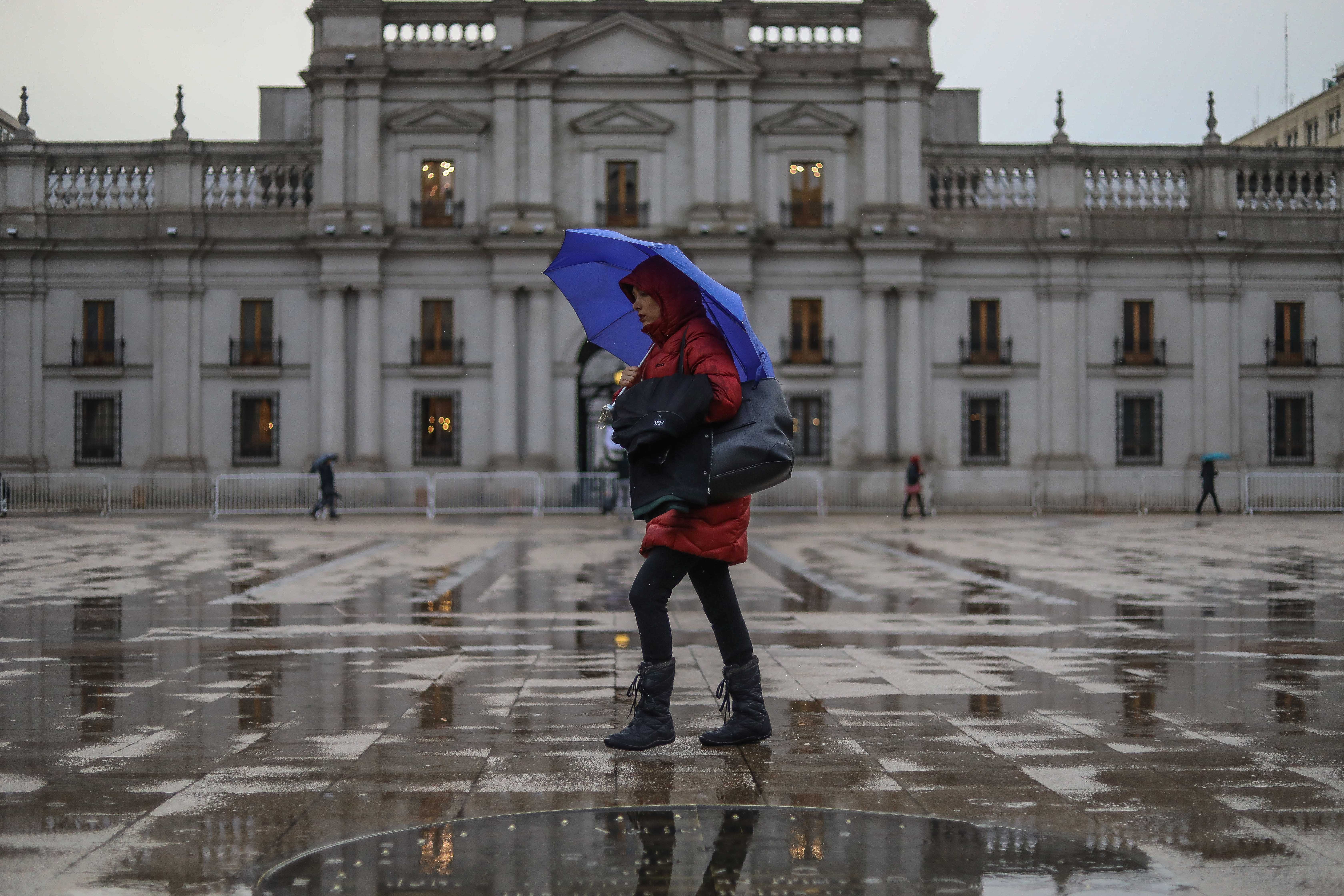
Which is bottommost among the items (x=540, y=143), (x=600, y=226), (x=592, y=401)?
(x=592, y=401)

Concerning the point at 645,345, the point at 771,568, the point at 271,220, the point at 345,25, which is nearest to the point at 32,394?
the point at 271,220

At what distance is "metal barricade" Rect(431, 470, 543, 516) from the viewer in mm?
34219

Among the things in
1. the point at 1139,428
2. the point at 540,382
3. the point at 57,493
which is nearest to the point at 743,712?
the point at 540,382

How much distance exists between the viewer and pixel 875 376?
121ft

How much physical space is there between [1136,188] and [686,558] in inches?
1432

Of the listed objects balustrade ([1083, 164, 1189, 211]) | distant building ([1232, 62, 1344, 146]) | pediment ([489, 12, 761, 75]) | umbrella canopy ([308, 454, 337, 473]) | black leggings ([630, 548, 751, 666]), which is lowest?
black leggings ([630, 548, 751, 666])

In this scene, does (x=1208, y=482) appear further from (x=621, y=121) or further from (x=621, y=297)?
(x=621, y=297)

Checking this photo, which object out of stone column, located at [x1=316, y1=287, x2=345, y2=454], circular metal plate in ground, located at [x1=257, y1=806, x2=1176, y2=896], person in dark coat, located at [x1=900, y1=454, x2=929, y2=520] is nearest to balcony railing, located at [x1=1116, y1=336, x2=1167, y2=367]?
person in dark coat, located at [x1=900, y1=454, x2=929, y2=520]

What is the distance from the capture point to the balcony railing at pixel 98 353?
37375 mm

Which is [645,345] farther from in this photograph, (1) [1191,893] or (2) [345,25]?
(2) [345,25]

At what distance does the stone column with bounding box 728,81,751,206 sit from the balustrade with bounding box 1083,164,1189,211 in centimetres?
984

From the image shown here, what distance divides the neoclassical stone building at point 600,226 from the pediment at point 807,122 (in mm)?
103

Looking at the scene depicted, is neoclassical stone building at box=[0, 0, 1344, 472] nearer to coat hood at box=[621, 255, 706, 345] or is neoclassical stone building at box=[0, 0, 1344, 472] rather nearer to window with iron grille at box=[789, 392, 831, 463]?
window with iron grille at box=[789, 392, 831, 463]

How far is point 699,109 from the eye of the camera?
121 ft
